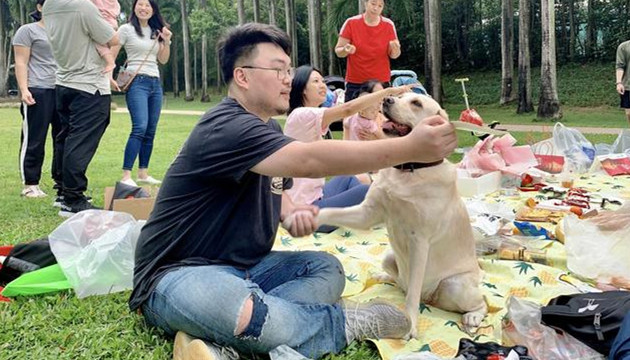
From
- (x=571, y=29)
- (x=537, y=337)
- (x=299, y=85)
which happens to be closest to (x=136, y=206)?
(x=299, y=85)

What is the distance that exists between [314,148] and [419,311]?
1267mm

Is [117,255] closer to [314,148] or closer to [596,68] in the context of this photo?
[314,148]

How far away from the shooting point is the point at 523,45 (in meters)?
17.3

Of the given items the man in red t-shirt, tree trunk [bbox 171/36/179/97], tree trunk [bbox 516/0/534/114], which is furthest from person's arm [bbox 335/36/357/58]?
tree trunk [bbox 171/36/179/97]

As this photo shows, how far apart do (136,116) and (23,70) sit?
3.59 feet

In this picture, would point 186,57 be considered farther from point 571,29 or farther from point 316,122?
point 316,122

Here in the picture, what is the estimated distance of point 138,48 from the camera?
598 centimetres

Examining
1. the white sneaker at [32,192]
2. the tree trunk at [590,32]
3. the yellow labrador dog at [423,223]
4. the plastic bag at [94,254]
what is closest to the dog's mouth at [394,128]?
the yellow labrador dog at [423,223]

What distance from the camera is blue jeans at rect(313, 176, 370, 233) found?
421 centimetres

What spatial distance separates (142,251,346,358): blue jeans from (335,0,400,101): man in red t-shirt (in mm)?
4545

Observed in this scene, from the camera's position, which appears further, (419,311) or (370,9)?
(370,9)

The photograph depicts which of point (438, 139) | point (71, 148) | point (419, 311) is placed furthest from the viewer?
point (71, 148)

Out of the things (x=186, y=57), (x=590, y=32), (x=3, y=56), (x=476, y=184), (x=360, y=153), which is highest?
(x=3, y=56)

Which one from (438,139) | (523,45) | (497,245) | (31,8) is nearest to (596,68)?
(523,45)
